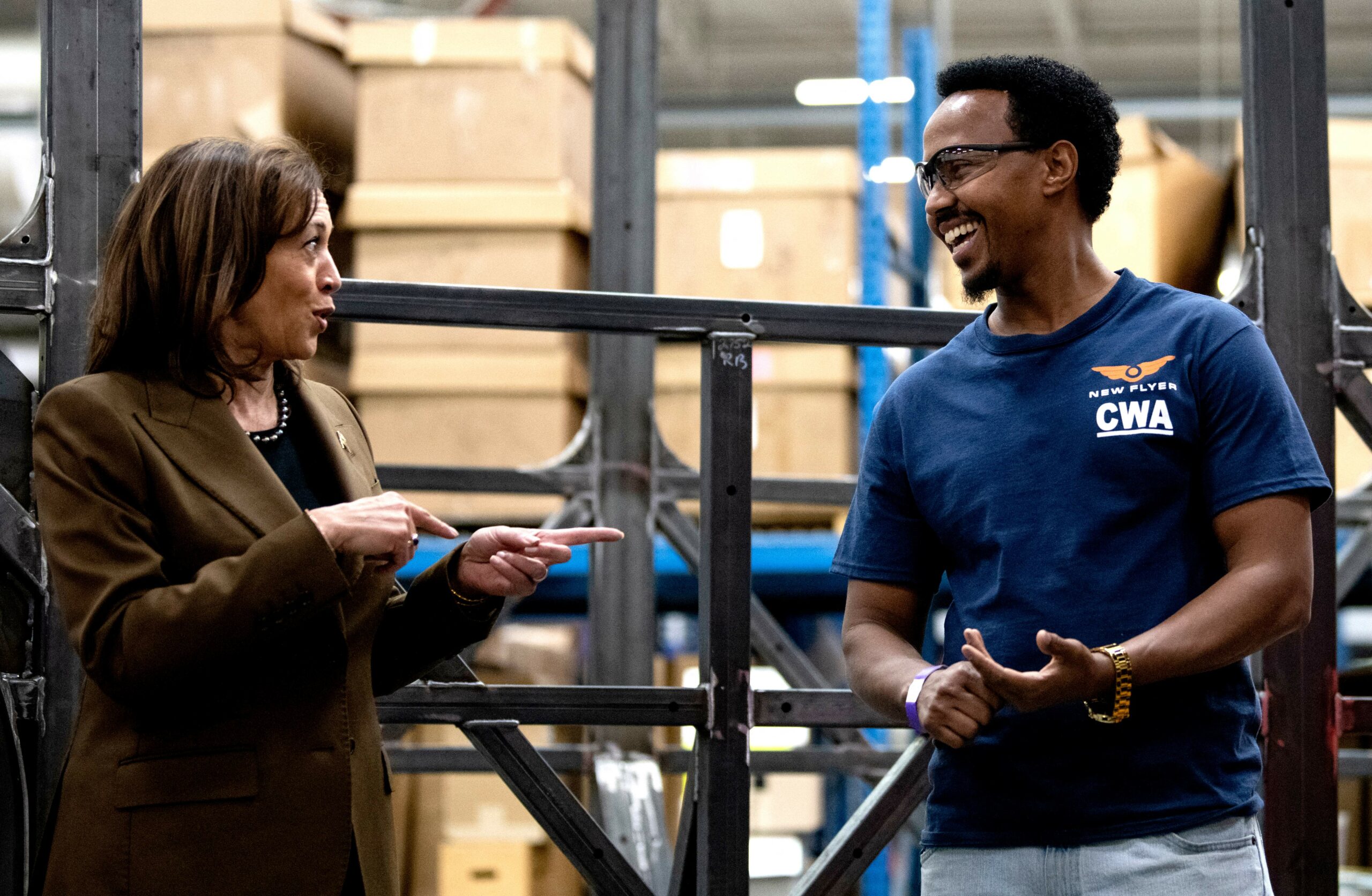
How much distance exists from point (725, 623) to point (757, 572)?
2.41 metres

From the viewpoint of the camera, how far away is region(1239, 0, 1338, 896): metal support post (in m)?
2.45

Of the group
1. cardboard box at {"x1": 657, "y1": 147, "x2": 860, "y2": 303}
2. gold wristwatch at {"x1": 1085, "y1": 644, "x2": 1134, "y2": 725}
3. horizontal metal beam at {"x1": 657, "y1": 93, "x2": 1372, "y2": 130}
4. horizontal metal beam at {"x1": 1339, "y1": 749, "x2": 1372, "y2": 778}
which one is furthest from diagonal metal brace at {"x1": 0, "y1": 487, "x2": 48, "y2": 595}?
horizontal metal beam at {"x1": 657, "y1": 93, "x2": 1372, "y2": 130}

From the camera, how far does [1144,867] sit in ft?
4.83

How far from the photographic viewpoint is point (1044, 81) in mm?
1784

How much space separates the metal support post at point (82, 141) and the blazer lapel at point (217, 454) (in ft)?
2.74

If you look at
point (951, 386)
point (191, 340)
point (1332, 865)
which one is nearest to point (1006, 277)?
point (951, 386)

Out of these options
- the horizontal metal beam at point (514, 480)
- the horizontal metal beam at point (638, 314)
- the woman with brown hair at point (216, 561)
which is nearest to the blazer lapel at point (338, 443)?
the woman with brown hair at point (216, 561)

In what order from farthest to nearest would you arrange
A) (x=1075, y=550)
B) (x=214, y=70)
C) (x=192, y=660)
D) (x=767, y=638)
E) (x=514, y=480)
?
(x=214, y=70)
(x=514, y=480)
(x=767, y=638)
(x=1075, y=550)
(x=192, y=660)

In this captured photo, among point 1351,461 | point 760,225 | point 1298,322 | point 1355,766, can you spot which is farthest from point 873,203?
point 1298,322

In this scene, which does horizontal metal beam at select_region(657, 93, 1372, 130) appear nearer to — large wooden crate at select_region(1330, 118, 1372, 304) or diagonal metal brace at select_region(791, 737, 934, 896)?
large wooden crate at select_region(1330, 118, 1372, 304)

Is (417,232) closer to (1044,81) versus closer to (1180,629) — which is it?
(1044,81)

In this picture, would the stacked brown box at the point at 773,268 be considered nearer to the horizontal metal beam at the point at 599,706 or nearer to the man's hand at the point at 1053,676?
the horizontal metal beam at the point at 599,706

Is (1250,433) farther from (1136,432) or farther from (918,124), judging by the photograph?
(918,124)

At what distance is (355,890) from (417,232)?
3.05m
